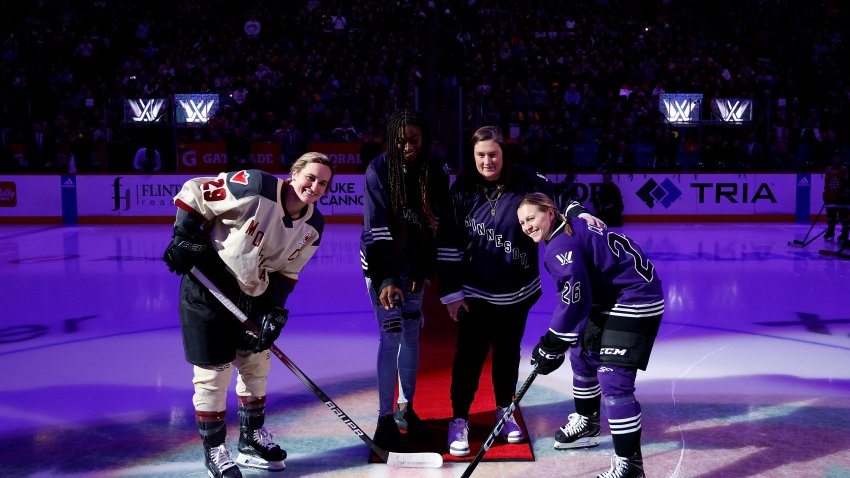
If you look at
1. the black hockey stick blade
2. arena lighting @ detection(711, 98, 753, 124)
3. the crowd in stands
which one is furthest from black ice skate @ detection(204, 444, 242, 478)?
arena lighting @ detection(711, 98, 753, 124)

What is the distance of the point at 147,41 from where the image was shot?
63.3 ft

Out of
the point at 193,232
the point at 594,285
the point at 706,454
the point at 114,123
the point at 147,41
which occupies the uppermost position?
the point at 147,41

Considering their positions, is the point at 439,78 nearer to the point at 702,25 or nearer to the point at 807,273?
the point at 702,25

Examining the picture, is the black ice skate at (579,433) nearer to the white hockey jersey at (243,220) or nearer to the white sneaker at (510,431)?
the white sneaker at (510,431)

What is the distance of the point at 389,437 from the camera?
362 centimetres

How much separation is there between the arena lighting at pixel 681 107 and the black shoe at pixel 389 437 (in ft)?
40.4

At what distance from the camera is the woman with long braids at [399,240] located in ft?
11.6

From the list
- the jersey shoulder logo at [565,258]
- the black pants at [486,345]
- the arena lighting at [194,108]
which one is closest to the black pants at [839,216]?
the black pants at [486,345]

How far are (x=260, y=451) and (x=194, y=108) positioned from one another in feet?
40.7

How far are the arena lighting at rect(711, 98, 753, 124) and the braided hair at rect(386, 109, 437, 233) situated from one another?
41.0ft

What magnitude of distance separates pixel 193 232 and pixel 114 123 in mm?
13476

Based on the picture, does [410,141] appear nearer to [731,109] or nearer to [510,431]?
[510,431]

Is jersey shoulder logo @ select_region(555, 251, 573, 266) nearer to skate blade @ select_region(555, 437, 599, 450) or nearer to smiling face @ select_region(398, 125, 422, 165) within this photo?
smiling face @ select_region(398, 125, 422, 165)

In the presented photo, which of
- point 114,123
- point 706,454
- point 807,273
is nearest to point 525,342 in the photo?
point 706,454
